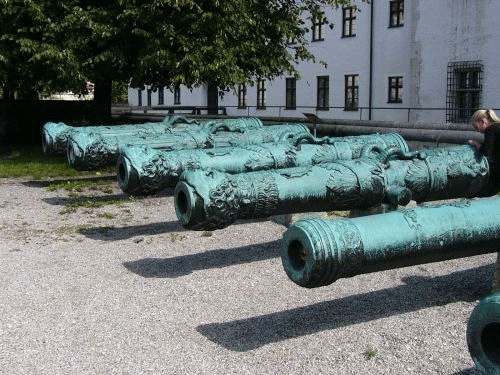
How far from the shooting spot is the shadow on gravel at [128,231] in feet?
30.7

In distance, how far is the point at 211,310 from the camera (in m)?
6.16

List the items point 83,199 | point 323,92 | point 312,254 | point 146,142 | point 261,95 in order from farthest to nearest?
point 261,95 → point 323,92 → point 83,199 → point 146,142 → point 312,254

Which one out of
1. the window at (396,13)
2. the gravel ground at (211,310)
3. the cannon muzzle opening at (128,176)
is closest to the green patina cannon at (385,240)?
the gravel ground at (211,310)

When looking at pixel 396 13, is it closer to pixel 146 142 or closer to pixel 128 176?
pixel 146 142

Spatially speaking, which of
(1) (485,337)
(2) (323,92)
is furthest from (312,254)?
(2) (323,92)

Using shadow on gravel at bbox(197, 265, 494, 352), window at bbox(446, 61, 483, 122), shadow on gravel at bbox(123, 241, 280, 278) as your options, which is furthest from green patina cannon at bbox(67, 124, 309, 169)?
window at bbox(446, 61, 483, 122)

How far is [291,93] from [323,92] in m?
2.61

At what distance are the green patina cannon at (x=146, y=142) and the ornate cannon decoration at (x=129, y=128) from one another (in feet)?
1.59

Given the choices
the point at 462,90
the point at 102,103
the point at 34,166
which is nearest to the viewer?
the point at 34,166

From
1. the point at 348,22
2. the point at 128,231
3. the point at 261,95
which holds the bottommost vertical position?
the point at 128,231

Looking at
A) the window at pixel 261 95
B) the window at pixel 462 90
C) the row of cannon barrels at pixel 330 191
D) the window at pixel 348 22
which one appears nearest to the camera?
the row of cannon barrels at pixel 330 191

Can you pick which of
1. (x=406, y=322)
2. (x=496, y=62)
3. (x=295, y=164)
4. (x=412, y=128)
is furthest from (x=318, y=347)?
(x=496, y=62)

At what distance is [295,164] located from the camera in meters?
9.04

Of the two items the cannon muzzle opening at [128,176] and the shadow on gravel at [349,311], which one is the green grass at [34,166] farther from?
the shadow on gravel at [349,311]
